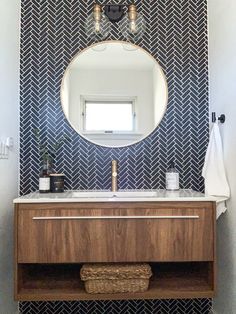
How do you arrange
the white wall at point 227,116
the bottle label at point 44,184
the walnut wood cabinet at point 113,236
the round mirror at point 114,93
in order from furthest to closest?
the round mirror at point 114,93, the bottle label at point 44,184, the white wall at point 227,116, the walnut wood cabinet at point 113,236

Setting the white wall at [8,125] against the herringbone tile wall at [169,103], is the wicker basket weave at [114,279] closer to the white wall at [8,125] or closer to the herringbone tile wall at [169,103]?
the white wall at [8,125]

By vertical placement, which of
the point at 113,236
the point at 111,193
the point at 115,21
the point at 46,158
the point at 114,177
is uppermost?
the point at 115,21

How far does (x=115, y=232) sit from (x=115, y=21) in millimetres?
1506

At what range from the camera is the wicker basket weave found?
1.68m

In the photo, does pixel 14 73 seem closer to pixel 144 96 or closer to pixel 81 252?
pixel 144 96

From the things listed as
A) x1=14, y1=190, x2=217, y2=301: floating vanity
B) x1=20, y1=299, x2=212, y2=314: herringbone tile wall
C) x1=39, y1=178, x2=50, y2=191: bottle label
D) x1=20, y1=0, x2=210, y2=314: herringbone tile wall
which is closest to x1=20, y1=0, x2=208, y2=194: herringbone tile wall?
x1=20, y1=0, x2=210, y2=314: herringbone tile wall

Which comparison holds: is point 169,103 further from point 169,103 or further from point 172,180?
point 172,180

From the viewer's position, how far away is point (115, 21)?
2.21 metres

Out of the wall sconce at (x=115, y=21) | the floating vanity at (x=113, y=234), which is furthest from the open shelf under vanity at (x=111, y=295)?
the wall sconce at (x=115, y=21)

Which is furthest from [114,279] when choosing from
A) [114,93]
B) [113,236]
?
[114,93]

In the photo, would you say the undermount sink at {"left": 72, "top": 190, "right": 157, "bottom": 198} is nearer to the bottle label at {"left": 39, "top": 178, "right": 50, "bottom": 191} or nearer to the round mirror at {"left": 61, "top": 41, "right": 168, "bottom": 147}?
the bottle label at {"left": 39, "top": 178, "right": 50, "bottom": 191}

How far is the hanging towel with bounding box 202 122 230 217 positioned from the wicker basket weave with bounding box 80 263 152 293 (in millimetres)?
635

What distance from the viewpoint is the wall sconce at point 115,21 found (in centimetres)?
215

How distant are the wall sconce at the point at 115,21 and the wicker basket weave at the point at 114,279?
1.60 metres
